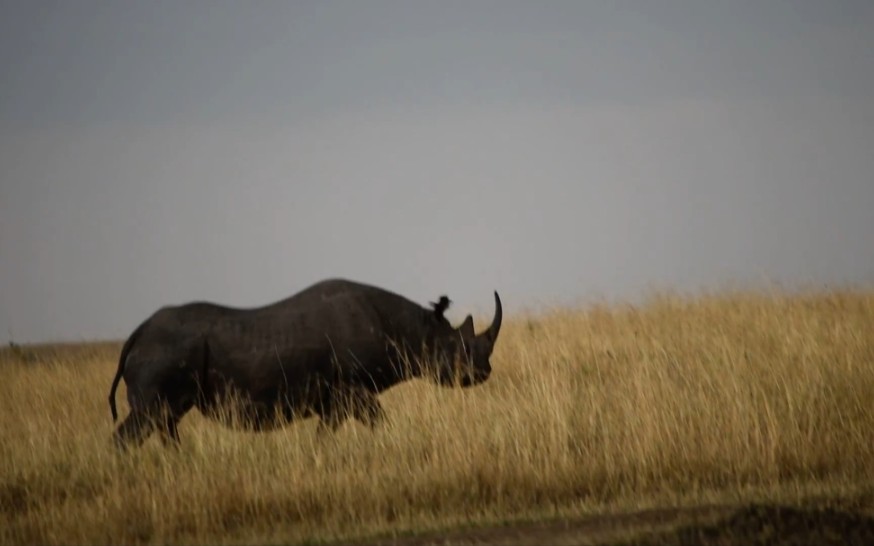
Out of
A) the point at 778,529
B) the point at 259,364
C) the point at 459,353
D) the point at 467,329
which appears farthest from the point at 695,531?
the point at 467,329

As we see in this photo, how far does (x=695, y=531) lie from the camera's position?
6.76 meters

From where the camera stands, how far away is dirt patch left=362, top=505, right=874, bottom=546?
660 cm

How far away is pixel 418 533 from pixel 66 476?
3.48 m

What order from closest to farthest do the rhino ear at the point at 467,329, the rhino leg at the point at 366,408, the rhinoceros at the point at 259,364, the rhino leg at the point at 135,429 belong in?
1. the rhino leg at the point at 135,429
2. the rhinoceros at the point at 259,364
3. the rhino leg at the point at 366,408
4. the rhino ear at the point at 467,329

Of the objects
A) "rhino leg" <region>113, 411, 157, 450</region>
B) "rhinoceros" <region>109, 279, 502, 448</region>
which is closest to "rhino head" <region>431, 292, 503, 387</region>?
"rhinoceros" <region>109, 279, 502, 448</region>

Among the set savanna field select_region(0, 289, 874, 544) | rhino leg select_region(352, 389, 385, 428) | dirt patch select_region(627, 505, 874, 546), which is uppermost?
rhino leg select_region(352, 389, 385, 428)

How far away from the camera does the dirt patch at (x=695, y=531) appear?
21.7ft

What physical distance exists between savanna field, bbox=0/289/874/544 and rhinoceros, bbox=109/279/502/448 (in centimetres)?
27

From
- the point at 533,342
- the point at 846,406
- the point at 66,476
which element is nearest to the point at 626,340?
the point at 533,342

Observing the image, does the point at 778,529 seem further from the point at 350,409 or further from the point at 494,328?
the point at 494,328

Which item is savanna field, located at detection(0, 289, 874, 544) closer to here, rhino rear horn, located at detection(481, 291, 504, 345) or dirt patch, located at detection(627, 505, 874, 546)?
rhino rear horn, located at detection(481, 291, 504, 345)

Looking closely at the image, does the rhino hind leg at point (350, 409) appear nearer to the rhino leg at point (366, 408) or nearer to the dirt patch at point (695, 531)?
the rhino leg at point (366, 408)

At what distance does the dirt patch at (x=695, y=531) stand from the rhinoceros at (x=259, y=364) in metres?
3.42

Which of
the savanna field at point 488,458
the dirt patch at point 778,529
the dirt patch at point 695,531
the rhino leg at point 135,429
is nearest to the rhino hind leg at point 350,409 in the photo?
the savanna field at point 488,458
